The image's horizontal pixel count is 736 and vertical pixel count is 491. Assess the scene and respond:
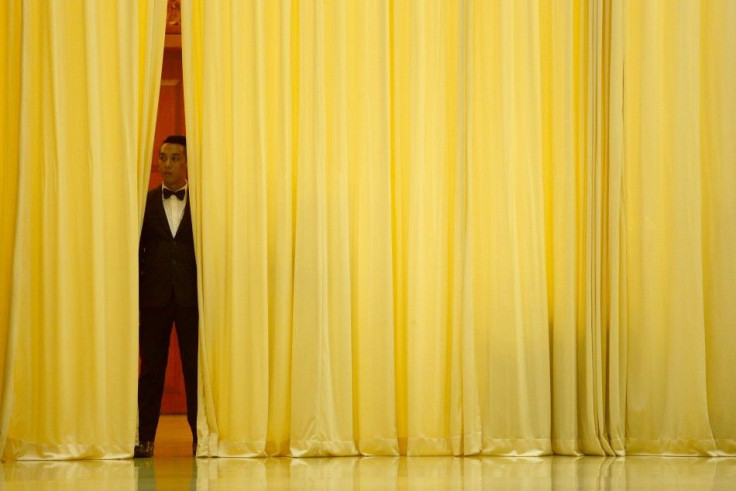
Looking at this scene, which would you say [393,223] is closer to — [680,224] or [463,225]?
[463,225]

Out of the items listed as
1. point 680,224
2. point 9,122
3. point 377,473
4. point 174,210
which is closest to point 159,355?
point 174,210

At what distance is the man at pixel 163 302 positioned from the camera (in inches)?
197

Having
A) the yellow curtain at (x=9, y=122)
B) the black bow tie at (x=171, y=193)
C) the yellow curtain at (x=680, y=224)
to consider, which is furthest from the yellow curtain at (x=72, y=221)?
the yellow curtain at (x=680, y=224)

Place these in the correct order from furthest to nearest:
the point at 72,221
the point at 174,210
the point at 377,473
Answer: the point at 174,210 → the point at 72,221 → the point at 377,473

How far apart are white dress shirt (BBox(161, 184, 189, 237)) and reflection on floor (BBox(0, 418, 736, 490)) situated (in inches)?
42.7

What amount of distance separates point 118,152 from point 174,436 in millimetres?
2018

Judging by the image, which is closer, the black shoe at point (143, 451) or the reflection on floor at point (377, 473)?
the reflection on floor at point (377, 473)

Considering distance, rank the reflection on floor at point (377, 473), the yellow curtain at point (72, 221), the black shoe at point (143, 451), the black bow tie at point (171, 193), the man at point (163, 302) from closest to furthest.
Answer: the reflection on floor at point (377, 473) → the yellow curtain at point (72, 221) → the black shoe at point (143, 451) → the man at point (163, 302) → the black bow tie at point (171, 193)

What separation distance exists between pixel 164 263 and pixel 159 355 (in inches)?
17.4

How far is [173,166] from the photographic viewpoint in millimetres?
5168

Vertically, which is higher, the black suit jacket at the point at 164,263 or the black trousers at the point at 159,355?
the black suit jacket at the point at 164,263

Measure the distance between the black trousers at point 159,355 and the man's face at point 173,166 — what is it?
0.58 metres

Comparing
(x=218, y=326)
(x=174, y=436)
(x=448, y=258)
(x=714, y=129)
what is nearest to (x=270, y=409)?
(x=218, y=326)

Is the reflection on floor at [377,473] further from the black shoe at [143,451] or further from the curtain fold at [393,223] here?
the curtain fold at [393,223]
